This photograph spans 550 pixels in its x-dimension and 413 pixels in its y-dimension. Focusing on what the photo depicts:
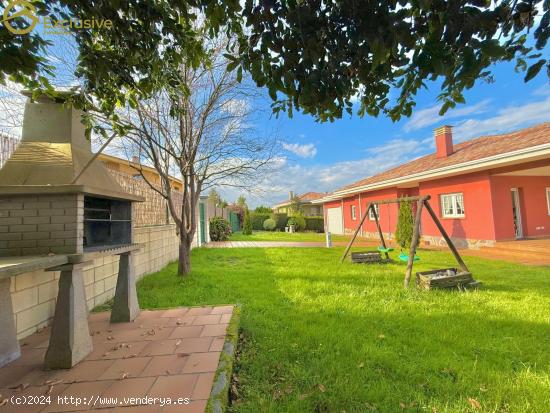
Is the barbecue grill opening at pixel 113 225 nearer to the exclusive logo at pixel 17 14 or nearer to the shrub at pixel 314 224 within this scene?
the exclusive logo at pixel 17 14

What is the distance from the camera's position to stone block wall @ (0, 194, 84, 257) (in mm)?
2592

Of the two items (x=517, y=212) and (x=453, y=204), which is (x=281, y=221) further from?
(x=517, y=212)

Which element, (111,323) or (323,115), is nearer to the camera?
(323,115)

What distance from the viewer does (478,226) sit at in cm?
1087

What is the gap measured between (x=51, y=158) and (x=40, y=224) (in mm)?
854

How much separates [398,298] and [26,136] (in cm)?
580

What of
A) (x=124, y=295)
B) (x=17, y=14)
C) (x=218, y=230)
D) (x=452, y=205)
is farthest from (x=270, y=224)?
(x=17, y=14)

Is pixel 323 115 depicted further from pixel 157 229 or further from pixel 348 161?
pixel 348 161

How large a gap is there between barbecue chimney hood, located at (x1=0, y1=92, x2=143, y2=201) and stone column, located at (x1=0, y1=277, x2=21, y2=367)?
0.99 meters

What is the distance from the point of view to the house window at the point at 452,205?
11.8 metres

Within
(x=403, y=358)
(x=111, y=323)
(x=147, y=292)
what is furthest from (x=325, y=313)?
(x=147, y=292)

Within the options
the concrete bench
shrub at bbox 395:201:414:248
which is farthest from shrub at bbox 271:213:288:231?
the concrete bench

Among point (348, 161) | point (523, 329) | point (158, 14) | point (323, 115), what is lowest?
point (523, 329)

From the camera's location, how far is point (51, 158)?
3.06 m
